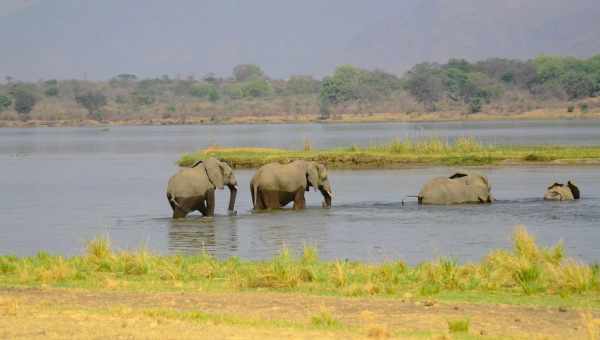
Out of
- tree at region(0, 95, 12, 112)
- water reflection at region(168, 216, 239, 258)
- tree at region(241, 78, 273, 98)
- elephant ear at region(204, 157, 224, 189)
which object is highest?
tree at region(241, 78, 273, 98)

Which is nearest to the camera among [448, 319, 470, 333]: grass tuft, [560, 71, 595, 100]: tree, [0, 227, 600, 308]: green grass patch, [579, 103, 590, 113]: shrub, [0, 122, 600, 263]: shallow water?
[448, 319, 470, 333]: grass tuft

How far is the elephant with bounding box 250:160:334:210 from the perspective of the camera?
93.9 ft

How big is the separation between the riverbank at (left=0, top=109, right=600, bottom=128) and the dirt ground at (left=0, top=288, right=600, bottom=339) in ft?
312

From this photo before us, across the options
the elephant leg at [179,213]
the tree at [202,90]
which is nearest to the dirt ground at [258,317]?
the elephant leg at [179,213]

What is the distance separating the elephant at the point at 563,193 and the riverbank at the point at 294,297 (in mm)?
12913

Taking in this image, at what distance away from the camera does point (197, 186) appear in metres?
27.0

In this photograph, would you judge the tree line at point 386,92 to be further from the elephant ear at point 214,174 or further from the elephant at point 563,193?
the elephant ear at point 214,174

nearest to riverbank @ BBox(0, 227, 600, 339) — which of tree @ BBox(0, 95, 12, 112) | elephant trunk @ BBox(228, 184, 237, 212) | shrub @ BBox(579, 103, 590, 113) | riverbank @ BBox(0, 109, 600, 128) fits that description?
elephant trunk @ BBox(228, 184, 237, 212)

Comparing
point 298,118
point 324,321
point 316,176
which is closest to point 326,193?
point 316,176

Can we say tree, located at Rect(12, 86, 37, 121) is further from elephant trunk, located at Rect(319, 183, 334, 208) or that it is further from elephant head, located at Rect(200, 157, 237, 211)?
elephant head, located at Rect(200, 157, 237, 211)

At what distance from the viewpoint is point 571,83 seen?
12531 cm

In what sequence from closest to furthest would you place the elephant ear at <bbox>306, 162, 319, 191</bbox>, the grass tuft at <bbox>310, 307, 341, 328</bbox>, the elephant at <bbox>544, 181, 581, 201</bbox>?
the grass tuft at <bbox>310, 307, 341, 328</bbox>
the elephant ear at <bbox>306, 162, 319, 191</bbox>
the elephant at <bbox>544, 181, 581, 201</bbox>

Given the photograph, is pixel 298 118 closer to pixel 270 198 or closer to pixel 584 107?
pixel 584 107

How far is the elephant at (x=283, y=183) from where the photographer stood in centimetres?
2862
